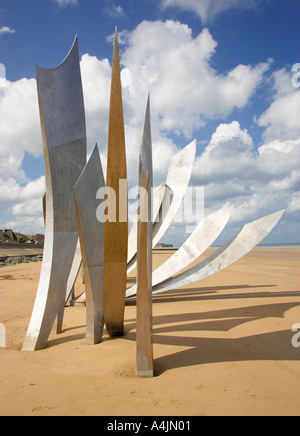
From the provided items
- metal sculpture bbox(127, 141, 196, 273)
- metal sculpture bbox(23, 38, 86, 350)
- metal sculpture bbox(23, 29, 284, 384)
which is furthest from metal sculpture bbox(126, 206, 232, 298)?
metal sculpture bbox(23, 38, 86, 350)

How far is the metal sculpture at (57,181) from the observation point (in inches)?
204

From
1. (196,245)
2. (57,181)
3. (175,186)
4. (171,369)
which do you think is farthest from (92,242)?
(175,186)

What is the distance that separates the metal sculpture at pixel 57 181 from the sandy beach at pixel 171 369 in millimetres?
581

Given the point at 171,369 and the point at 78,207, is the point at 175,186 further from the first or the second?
the point at 171,369

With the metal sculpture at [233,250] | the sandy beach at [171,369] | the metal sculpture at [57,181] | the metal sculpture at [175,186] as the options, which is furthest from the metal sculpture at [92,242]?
the metal sculpture at [175,186]

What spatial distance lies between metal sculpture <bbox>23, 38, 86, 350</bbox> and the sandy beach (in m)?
0.58

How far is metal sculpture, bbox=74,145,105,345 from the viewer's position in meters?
5.09

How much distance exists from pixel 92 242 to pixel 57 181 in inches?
46.8

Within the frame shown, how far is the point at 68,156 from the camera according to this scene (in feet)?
18.8

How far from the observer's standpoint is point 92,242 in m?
5.29

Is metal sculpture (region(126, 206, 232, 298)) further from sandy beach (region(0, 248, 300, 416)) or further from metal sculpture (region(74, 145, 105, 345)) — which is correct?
metal sculpture (region(74, 145, 105, 345))

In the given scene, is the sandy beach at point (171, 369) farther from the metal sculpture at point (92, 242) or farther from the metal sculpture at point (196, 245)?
the metal sculpture at point (196, 245)
